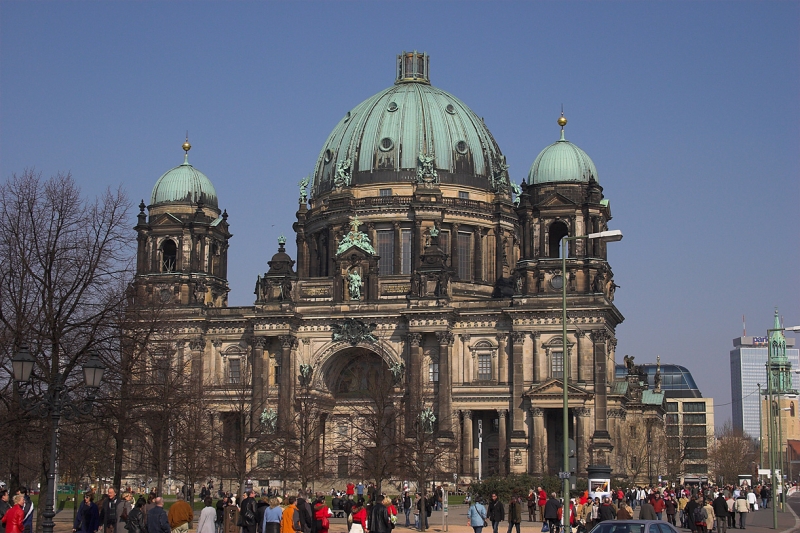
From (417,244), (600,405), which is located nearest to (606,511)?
(600,405)

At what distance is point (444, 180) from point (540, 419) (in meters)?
25.5

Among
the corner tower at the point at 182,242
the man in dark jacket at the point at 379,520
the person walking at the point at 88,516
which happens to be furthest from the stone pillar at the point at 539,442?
the person walking at the point at 88,516

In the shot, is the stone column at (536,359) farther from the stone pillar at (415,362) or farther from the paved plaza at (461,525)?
the paved plaza at (461,525)

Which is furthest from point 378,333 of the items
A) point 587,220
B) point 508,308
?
point 587,220

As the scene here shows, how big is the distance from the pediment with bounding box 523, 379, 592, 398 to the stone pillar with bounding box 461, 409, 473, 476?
5.49 meters

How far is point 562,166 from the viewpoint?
97438mm

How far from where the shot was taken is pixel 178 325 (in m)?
100

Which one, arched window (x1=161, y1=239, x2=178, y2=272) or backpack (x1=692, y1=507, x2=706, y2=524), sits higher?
arched window (x1=161, y1=239, x2=178, y2=272)

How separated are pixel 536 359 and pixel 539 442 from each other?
621cm

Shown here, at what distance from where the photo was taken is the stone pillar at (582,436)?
89.9 meters

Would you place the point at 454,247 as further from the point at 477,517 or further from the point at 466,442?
the point at 477,517

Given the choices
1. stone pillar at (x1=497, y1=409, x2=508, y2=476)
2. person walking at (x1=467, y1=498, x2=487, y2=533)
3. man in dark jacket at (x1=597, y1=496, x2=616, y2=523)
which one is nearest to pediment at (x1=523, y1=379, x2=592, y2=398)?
stone pillar at (x1=497, y1=409, x2=508, y2=476)

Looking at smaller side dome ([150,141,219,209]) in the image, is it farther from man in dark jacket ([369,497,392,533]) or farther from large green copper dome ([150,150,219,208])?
man in dark jacket ([369,497,392,533])

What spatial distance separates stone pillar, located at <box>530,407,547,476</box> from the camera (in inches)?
3541
